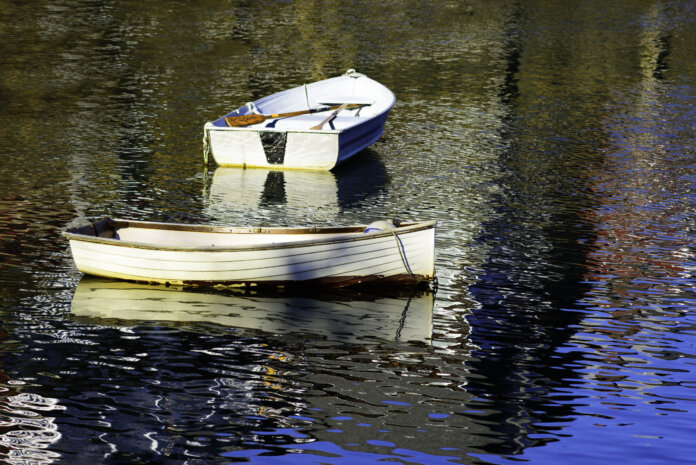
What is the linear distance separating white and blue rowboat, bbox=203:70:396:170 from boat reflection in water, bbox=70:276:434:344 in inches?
323

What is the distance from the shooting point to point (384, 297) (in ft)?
46.2

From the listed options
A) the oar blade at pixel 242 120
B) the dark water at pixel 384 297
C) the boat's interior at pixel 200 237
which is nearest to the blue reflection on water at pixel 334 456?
the dark water at pixel 384 297

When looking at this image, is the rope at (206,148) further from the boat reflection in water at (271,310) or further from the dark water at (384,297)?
the boat reflection in water at (271,310)

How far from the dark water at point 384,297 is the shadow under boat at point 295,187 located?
10 centimetres

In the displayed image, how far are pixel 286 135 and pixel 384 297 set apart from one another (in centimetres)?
866

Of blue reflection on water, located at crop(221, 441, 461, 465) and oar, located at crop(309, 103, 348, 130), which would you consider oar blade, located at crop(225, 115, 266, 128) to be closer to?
oar, located at crop(309, 103, 348, 130)

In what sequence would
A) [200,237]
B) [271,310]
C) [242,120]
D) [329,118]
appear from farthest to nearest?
[329,118], [242,120], [200,237], [271,310]

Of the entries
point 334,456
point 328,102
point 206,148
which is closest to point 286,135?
point 206,148

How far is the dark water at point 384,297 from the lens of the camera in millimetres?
9656

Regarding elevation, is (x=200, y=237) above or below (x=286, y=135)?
below

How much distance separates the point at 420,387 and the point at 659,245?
25.6 feet

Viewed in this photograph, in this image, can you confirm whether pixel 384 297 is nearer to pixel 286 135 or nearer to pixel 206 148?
pixel 286 135

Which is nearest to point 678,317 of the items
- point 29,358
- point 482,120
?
point 29,358


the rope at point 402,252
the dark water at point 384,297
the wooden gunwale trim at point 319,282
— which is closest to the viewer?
→ the dark water at point 384,297
